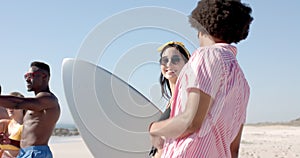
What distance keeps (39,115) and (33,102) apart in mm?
441

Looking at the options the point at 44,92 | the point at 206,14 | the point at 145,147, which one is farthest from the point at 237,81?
the point at 44,92

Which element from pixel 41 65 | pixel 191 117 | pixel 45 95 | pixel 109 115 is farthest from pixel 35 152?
pixel 191 117

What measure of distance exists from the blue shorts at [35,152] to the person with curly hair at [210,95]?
9.47ft

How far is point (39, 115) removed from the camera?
4.77 m

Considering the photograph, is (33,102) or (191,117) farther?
(33,102)

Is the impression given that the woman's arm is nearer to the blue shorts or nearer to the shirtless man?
the shirtless man

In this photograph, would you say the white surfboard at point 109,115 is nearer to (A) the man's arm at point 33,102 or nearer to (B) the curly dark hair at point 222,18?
(A) the man's arm at point 33,102

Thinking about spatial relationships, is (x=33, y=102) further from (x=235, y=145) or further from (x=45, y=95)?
(x=235, y=145)

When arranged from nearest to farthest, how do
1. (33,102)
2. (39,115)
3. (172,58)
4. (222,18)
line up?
(222,18) < (172,58) < (33,102) < (39,115)

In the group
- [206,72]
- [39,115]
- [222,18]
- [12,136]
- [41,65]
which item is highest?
[222,18]

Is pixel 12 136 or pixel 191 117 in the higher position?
pixel 191 117

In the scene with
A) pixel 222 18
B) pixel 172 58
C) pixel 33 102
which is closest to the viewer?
pixel 222 18

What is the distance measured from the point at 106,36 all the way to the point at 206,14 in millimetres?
686

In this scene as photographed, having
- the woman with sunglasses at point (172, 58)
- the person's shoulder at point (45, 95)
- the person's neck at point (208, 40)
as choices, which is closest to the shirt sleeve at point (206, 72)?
the person's neck at point (208, 40)
